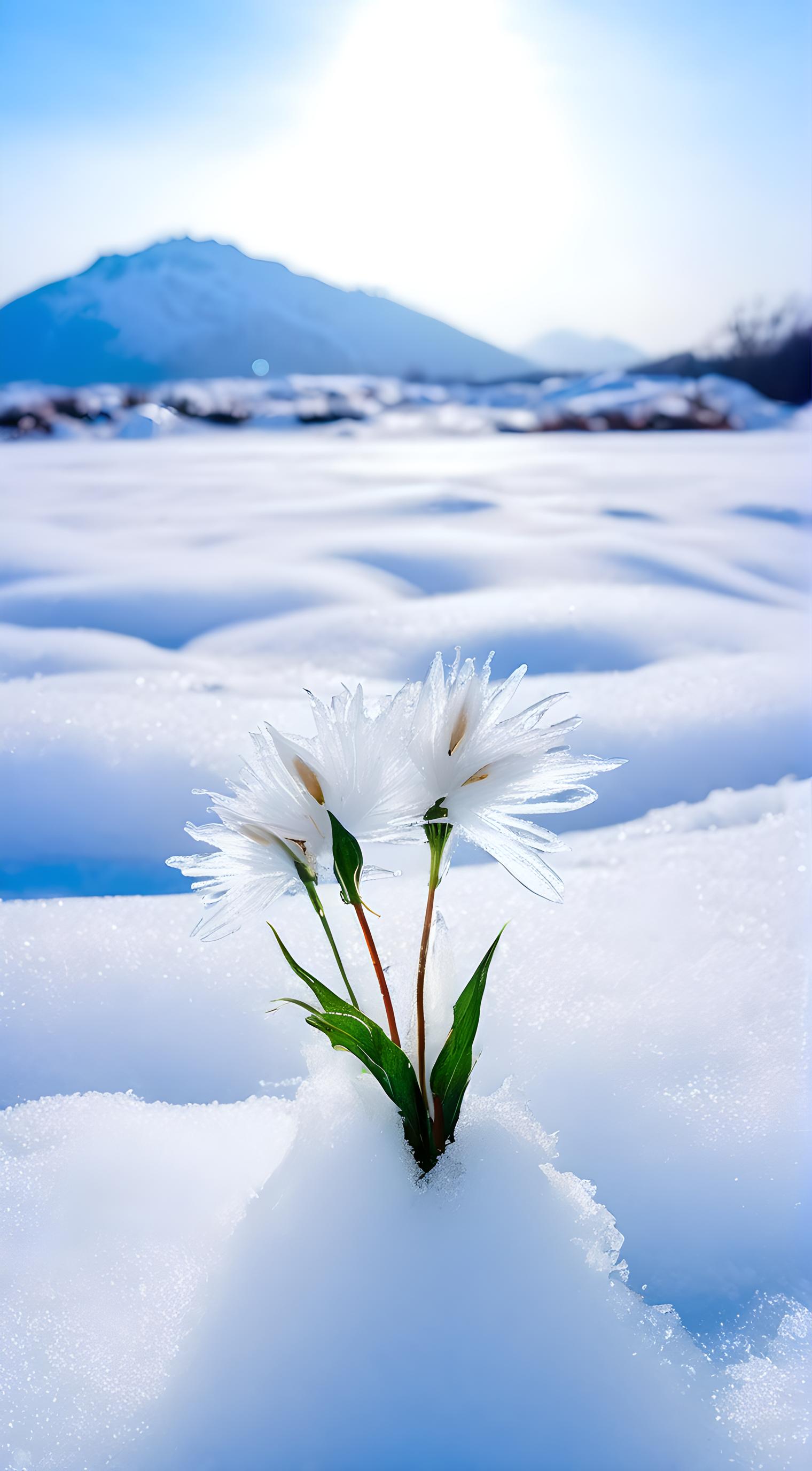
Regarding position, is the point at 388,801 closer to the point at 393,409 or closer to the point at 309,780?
the point at 309,780

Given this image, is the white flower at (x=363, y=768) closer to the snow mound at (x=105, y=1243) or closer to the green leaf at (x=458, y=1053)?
the green leaf at (x=458, y=1053)

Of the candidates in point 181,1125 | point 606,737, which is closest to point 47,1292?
point 181,1125

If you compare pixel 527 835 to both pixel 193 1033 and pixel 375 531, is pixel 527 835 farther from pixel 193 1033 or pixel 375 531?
pixel 375 531

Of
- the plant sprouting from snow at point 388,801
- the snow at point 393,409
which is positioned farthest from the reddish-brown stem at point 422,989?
the snow at point 393,409

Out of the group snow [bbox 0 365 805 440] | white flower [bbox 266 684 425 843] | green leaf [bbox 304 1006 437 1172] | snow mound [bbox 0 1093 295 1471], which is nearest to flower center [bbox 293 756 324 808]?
white flower [bbox 266 684 425 843]

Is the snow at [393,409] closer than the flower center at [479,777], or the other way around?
the flower center at [479,777]

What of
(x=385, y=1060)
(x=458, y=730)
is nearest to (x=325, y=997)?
(x=385, y=1060)

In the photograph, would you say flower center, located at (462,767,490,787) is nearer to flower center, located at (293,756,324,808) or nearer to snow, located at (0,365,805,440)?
flower center, located at (293,756,324,808)

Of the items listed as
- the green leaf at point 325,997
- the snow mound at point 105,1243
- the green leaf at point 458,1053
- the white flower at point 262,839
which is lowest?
the snow mound at point 105,1243
